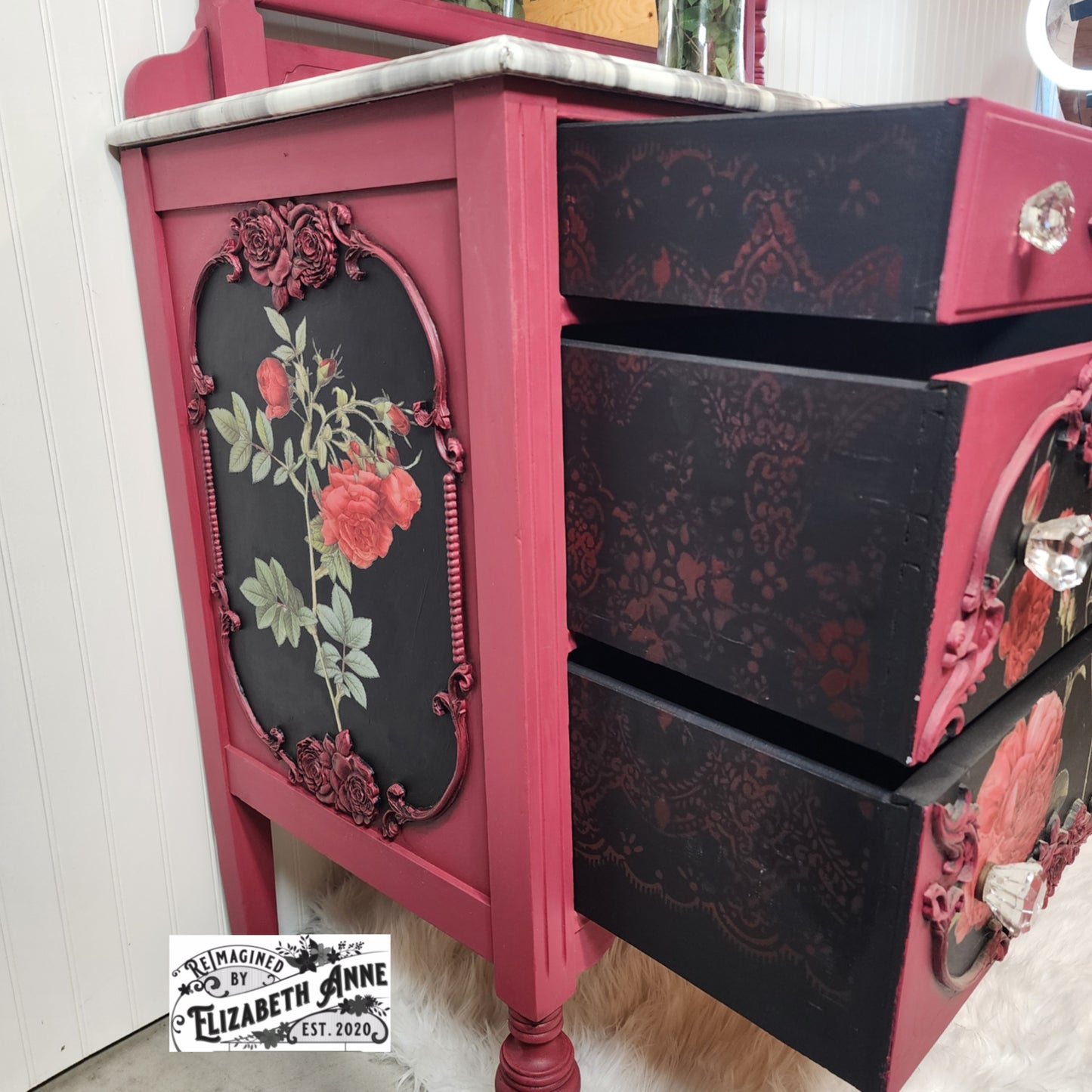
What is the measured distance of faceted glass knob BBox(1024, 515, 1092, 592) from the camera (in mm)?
516

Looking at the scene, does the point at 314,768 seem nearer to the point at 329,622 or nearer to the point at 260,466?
the point at 329,622

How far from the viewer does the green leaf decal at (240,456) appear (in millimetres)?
806

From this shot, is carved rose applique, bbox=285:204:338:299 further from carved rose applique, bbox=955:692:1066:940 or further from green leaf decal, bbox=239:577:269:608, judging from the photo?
carved rose applique, bbox=955:692:1066:940

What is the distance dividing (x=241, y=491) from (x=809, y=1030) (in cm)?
60

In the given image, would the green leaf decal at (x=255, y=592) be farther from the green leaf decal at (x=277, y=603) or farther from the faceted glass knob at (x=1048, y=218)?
the faceted glass knob at (x=1048, y=218)

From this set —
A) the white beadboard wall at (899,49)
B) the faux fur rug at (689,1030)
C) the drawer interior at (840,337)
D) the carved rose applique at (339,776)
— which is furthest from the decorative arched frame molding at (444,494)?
the white beadboard wall at (899,49)

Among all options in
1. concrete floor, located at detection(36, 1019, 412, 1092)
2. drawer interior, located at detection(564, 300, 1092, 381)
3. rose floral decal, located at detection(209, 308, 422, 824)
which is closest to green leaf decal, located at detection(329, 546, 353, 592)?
rose floral decal, located at detection(209, 308, 422, 824)

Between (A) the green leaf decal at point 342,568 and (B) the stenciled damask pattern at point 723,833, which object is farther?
(A) the green leaf decal at point 342,568

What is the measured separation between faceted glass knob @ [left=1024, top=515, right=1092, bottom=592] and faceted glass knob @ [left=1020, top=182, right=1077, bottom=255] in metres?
0.14

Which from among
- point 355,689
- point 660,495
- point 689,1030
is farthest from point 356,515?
point 689,1030

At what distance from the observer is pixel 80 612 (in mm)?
902

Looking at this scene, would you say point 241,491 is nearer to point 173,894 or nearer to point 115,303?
point 115,303

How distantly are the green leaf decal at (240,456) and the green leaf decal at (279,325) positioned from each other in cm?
11

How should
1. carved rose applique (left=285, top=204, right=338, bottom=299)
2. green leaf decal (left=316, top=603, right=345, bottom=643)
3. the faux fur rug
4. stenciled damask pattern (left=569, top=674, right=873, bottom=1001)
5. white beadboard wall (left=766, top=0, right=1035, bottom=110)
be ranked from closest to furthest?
1. stenciled damask pattern (left=569, top=674, right=873, bottom=1001)
2. carved rose applique (left=285, top=204, right=338, bottom=299)
3. green leaf decal (left=316, top=603, right=345, bottom=643)
4. the faux fur rug
5. white beadboard wall (left=766, top=0, right=1035, bottom=110)
